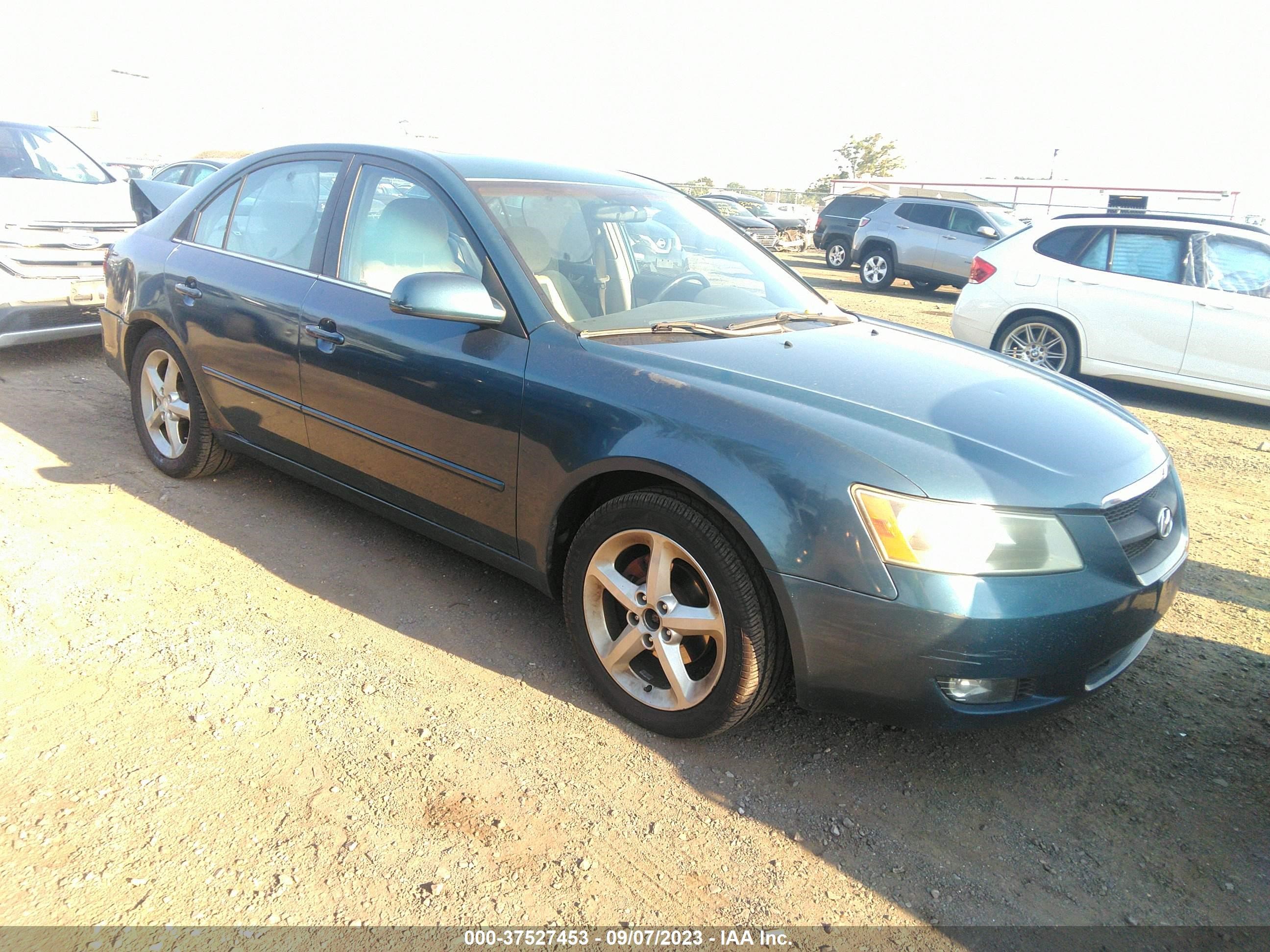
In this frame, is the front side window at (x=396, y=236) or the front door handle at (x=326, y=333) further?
the front door handle at (x=326, y=333)

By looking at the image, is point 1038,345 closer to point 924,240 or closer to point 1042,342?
point 1042,342

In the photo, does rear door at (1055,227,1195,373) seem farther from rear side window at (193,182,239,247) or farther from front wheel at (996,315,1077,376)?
rear side window at (193,182,239,247)

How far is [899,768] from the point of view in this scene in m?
2.73

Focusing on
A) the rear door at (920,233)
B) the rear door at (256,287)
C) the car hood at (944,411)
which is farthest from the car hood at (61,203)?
the rear door at (920,233)

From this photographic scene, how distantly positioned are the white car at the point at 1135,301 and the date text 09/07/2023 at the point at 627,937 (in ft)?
22.9

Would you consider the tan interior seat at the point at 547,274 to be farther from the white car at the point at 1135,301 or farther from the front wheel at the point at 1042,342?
the white car at the point at 1135,301

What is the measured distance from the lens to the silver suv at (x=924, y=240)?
15656 millimetres

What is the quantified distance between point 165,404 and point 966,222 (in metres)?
14.5

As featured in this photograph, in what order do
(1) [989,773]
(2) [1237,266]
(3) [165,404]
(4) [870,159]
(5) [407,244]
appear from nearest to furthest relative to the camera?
(1) [989,773]
(5) [407,244]
(3) [165,404]
(2) [1237,266]
(4) [870,159]

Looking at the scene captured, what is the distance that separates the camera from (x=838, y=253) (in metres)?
20.6

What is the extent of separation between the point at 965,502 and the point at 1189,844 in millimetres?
1137

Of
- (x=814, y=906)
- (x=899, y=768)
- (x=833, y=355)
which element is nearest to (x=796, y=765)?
(x=899, y=768)

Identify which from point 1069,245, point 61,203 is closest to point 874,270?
point 1069,245

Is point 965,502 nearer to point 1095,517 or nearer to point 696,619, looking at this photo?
point 1095,517
